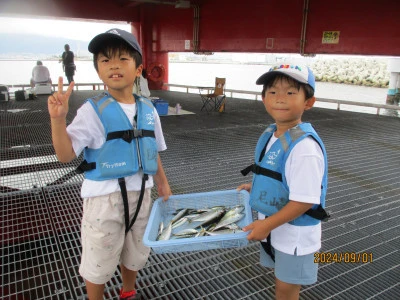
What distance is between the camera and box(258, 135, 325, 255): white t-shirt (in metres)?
1.50

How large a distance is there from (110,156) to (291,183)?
956 mm

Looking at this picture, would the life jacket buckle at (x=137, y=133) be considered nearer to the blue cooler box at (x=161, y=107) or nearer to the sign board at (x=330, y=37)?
the blue cooler box at (x=161, y=107)

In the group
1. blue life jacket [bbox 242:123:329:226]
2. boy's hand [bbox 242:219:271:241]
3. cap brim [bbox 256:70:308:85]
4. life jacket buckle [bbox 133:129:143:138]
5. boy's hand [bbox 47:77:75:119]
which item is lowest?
boy's hand [bbox 242:219:271:241]

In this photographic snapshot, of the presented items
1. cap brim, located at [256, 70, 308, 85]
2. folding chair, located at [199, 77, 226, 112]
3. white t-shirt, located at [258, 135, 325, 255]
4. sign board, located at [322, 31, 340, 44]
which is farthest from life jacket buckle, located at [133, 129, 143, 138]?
sign board, located at [322, 31, 340, 44]

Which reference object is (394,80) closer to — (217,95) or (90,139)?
(217,95)

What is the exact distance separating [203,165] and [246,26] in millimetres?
8989

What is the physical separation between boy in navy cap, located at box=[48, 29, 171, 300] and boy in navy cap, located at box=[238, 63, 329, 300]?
67 centimetres

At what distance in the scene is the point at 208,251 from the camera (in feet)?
9.18

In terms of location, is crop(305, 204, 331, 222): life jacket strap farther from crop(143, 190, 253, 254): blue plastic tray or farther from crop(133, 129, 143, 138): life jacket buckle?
crop(133, 129, 143, 138): life jacket buckle

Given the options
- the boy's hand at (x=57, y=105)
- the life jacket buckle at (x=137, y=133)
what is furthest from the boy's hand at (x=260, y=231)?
the boy's hand at (x=57, y=105)

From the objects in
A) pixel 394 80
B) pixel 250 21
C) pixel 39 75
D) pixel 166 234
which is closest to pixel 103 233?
pixel 166 234

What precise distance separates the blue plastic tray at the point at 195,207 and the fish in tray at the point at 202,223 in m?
0.05

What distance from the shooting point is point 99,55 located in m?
1.77

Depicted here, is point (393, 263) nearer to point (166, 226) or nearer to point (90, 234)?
point (166, 226)
